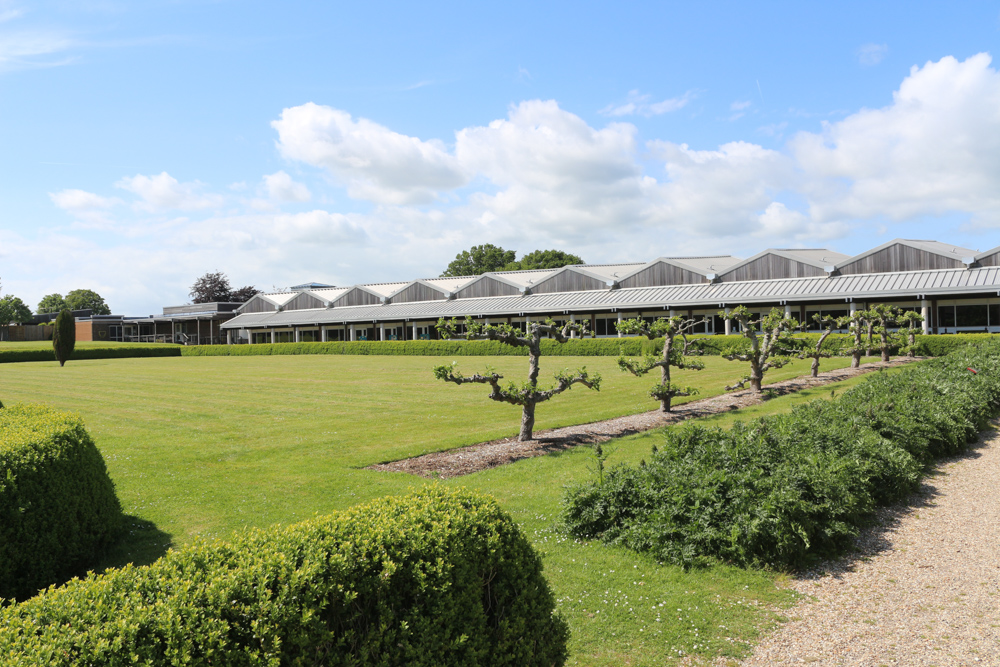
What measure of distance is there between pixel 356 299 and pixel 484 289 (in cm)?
1559

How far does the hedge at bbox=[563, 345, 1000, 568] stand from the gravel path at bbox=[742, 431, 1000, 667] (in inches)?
14.8

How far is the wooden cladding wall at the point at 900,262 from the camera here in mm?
42963

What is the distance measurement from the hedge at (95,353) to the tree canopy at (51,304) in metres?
75.7

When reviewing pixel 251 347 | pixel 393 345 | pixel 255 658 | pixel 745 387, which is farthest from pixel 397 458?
pixel 251 347

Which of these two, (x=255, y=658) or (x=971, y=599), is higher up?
(x=255, y=658)

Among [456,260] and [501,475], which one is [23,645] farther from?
[456,260]

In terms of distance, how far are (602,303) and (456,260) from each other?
5071 centimetres

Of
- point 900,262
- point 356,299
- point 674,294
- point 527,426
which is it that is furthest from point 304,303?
point 527,426

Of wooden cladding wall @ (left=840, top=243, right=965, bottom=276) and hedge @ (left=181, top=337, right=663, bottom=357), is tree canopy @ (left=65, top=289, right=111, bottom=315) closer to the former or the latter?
hedge @ (left=181, top=337, right=663, bottom=357)

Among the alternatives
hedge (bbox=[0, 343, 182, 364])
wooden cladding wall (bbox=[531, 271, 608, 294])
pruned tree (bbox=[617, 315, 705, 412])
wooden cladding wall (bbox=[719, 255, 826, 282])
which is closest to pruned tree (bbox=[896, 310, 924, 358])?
pruned tree (bbox=[617, 315, 705, 412])

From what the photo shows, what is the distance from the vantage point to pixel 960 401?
40.9 feet

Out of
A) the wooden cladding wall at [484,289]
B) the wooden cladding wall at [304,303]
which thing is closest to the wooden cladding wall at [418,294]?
the wooden cladding wall at [484,289]

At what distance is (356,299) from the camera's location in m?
69.6

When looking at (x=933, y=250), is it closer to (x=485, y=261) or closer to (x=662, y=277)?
(x=662, y=277)
